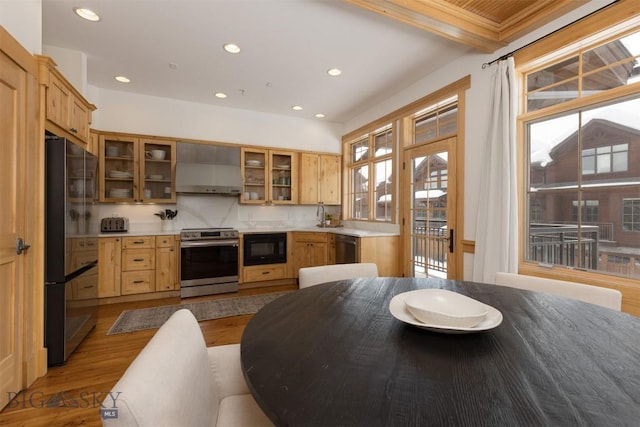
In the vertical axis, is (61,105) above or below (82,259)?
above

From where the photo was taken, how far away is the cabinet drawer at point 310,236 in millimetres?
4648

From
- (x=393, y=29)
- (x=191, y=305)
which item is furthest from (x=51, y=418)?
(x=393, y=29)

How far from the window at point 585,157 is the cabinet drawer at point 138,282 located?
437 centimetres

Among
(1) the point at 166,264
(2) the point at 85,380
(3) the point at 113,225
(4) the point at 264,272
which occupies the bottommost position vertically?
(2) the point at 85,380

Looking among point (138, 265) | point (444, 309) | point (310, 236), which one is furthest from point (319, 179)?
point (444, 309)

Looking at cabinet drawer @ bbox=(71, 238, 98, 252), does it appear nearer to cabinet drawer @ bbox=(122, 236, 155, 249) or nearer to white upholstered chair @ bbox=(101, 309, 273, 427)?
cabinet drawer @ bbox=(122, 236, 155, 249)

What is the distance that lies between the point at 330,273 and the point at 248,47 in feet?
8.25

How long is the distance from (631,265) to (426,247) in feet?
5.96

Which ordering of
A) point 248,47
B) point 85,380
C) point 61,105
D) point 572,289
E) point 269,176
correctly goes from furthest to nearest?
1. point 269,176
2. point 248,47
3. point 61,105
4. point 85,380
5. point 572,289

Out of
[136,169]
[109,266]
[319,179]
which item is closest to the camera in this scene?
[109,266]

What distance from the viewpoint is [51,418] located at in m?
1.71

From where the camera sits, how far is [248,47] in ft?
9.76

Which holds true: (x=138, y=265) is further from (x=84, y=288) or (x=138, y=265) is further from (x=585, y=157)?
(x=585, y=157)

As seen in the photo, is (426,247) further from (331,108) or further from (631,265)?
(331,108)
